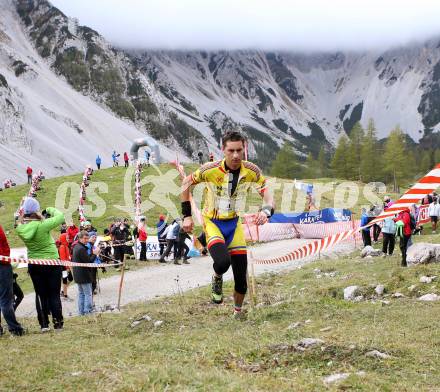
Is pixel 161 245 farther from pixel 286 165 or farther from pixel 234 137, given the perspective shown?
pixel 286 165

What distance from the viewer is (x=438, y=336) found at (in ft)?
20.5

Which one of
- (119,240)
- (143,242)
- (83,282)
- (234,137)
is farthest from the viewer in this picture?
(143,242)

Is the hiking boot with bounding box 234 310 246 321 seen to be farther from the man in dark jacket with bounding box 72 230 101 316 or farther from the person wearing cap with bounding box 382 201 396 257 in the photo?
the person wearing cap with bounding box 382 201 396 257

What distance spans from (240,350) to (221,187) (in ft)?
8.94

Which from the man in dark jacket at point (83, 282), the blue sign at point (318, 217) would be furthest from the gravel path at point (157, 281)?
Answer: the blue sign at point (318, 217)

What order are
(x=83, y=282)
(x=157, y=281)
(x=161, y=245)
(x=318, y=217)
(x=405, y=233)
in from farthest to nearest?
(x=318, y=217)
(x=161, y=245)
(x=157, y=281)
(x=405, y=233)
(x=83, y=282)

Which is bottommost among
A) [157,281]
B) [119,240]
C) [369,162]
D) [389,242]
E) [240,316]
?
[157,281]

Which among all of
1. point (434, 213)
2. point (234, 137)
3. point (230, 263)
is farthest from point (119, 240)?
point (434, 213)

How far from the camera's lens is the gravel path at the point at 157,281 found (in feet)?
52.2

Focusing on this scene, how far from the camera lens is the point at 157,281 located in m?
19.4

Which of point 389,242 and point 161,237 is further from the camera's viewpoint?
point 161,237

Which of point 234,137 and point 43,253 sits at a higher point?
point 234,137

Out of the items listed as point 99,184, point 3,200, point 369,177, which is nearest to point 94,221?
point 99,184

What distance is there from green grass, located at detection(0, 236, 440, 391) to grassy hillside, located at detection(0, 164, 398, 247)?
87.3ft
